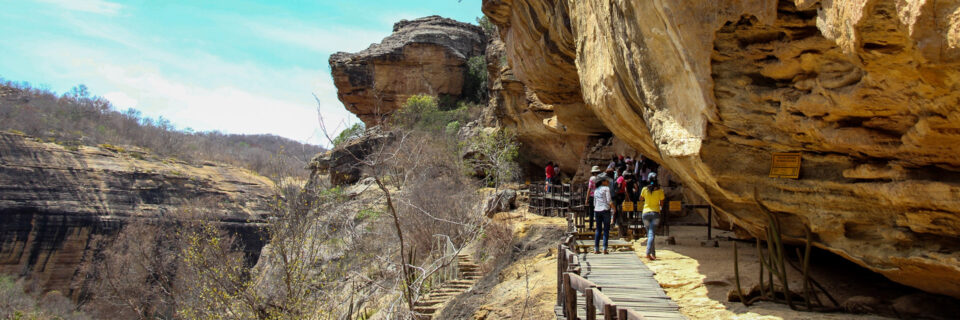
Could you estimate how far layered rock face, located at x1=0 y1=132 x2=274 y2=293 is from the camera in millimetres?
37750

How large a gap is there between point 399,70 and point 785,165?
31221 millimetres

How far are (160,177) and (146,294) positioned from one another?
19.5 metres

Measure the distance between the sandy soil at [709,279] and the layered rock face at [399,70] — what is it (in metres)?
27.1

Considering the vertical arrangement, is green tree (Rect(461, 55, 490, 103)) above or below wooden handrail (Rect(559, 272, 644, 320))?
above

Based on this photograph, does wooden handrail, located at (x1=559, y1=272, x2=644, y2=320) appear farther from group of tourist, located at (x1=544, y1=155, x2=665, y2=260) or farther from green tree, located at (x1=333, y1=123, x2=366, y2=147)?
green tree, located at (x1=333, y1=123, x2=366, y2=147)

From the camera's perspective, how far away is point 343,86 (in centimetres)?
3628

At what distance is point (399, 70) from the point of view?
3581cm

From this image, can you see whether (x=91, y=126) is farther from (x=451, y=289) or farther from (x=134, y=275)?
(x=451, y=289)

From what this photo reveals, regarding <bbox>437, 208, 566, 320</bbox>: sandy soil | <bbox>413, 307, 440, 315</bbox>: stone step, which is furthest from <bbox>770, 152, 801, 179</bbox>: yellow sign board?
<bbox>413, 307, 440, 315</bbox>: stone step

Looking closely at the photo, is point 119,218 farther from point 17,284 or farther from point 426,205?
point 426,205

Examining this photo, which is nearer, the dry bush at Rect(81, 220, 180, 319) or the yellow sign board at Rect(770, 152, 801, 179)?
the yellow sign board at Rect(770, 152, 801, 179)

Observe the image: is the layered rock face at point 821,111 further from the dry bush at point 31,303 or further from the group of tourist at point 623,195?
the dry bush at point 31,303

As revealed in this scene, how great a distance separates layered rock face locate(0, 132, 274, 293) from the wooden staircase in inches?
911

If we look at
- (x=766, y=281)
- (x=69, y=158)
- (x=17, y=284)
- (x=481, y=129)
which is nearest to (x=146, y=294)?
(x=17, y=284)
